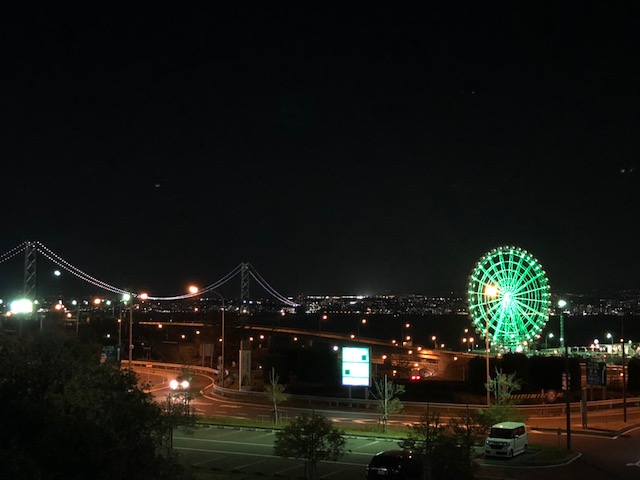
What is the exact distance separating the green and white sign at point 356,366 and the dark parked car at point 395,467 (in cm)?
1875

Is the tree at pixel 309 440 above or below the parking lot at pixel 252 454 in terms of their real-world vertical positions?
above

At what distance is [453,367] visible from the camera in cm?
5934

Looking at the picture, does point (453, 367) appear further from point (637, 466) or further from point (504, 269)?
point (637, 466)

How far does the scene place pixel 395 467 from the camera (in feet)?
60.1

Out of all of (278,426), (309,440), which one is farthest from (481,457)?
(278,426)

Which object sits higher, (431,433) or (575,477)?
(431,433)

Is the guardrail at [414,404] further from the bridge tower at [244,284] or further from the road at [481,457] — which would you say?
the bridge tower at [244,284]

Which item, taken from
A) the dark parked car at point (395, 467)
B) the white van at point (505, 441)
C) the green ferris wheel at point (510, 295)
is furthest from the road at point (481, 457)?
the green ferris wheel at point (510, 295)

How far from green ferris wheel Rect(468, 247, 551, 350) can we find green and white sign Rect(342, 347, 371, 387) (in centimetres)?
1961

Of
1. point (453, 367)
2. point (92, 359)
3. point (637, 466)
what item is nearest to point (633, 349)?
point (453, 367)

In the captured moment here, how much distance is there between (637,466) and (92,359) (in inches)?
722

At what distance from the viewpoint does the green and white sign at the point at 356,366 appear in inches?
1484

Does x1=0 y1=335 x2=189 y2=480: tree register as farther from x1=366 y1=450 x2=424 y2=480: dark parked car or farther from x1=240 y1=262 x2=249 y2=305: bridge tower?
x1=240 y1=262 x2=249 y2=305: bridge tower

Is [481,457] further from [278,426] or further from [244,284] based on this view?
[244,284]
